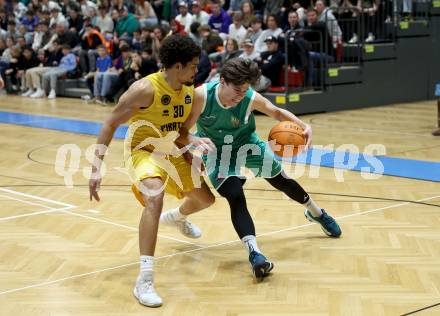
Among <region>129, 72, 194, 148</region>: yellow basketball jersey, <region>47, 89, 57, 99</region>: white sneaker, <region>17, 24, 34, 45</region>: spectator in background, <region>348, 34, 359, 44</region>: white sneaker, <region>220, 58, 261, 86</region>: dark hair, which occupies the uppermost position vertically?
<region>220, 58, 261, 86</region>: dark hair

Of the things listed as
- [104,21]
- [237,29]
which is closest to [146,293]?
[237,29]

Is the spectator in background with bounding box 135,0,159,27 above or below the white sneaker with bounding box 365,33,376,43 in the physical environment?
above

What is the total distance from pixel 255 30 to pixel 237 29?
33.3 inches

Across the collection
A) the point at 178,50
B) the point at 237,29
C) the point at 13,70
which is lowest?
the point at 13,70

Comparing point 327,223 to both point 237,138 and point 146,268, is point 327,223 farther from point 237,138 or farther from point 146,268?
point 146,268

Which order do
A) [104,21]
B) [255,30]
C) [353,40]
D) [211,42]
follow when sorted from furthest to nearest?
[104,21] → [211,42] → [353,40] → [255,30]

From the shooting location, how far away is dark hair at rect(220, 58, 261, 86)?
489 cm

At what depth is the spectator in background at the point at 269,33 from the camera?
1432 cm

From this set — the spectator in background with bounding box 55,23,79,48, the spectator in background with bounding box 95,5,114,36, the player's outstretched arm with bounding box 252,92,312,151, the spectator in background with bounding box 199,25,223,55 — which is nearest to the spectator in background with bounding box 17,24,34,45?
the spectator in background with bounding box 55,23,79,48

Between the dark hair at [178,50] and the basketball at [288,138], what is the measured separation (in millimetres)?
1020

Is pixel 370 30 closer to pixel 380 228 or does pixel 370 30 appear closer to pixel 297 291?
pixel 380 228

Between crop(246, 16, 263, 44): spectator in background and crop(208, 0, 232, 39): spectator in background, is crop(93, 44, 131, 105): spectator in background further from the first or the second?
crop(246, 16, 263, 44): spectator in background

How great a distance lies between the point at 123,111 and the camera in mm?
4664

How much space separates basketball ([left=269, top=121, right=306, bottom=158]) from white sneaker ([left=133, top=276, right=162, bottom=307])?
1.50m
